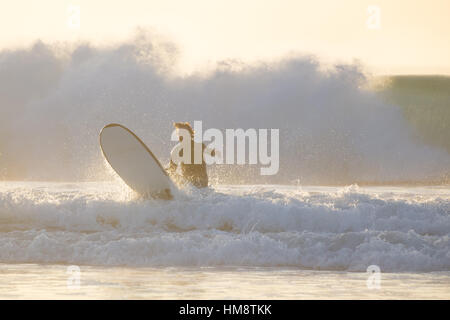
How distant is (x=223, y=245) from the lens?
8.98 metres

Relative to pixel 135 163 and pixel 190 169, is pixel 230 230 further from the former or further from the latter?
pixel 135 163

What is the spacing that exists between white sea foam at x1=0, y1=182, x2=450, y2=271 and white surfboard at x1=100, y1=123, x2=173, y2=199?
25 centimetres

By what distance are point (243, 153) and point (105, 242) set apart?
1533cm

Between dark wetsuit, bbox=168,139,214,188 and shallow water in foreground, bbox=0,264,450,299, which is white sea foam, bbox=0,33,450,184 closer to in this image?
dark wetsuit, bbox=168,139,214,188

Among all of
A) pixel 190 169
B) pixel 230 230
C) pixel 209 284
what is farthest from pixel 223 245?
pixel 190 169

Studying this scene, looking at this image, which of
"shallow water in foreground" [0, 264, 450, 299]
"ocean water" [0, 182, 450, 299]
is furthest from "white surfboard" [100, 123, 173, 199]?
"shallow water in foreground" [0, 264, 450, 299]

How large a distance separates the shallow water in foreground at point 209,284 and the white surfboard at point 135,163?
2.46 meters

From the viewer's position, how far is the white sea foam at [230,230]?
8789 mm

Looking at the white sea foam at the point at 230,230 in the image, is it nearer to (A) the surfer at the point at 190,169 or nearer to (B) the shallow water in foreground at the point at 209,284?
(A) the surfer at the point at 190,169

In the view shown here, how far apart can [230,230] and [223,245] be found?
48.5 inches

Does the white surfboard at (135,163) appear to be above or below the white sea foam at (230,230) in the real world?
above

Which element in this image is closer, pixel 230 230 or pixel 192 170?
pixel 230 230

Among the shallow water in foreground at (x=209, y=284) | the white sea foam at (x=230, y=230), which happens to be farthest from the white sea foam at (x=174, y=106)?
the shallow water in foreground at (x=209, y=284)
